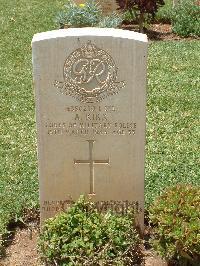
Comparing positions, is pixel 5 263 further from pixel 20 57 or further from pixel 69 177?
pixel 20 57

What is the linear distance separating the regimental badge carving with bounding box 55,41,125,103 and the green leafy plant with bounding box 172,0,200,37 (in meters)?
8.16

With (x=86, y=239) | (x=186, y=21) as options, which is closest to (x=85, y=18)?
(x=186, y=21)

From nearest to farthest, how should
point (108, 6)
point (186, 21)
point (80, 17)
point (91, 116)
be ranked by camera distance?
point (91, 116) → point (80, 17) → point (186, 21) → point (108, 6)

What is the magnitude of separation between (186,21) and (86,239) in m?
8.73

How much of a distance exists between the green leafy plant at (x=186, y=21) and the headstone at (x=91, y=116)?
8003 mm

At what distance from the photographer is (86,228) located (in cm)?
458

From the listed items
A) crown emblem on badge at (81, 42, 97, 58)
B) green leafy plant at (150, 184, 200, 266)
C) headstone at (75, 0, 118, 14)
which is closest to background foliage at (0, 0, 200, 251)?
green leafy plant at (150, 184, 200, 266)

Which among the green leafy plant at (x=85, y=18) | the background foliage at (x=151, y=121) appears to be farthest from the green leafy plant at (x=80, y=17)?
the background foliage at (x=151, y=121)

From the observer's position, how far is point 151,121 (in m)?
7.61

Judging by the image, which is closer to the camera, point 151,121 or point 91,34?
point 91,34

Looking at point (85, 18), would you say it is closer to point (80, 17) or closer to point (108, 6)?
point (80, 17)

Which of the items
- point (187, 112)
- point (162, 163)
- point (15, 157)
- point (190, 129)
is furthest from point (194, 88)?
point (15, 157)

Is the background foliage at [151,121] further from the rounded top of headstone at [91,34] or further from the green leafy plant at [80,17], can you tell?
the rounded top of headstone at [91,34]

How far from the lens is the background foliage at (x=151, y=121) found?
5910mm
